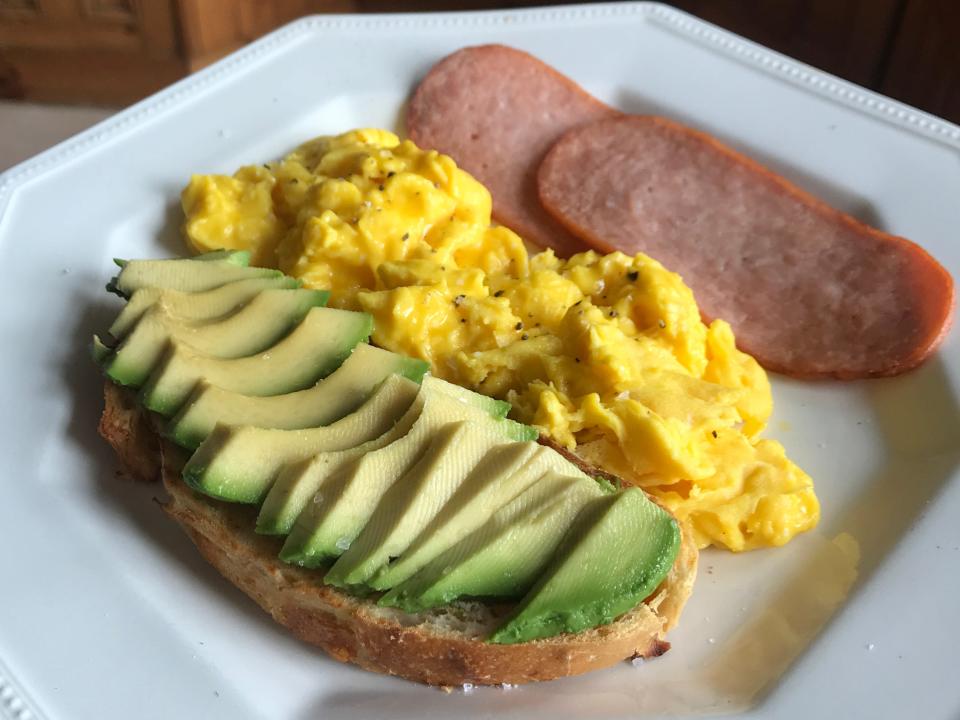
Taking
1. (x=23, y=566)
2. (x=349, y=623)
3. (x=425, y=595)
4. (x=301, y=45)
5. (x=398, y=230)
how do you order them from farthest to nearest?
(x=301, y=45) → (x=398, y=230) → (x=23, y=566) → (x=349, y=623) → (x=425, y=595)

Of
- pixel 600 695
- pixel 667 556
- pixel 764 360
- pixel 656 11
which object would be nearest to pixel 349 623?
pixel 600 695

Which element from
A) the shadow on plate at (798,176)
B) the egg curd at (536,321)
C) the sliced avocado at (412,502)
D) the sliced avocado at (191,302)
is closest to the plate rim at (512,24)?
the shadow on plate at (798,176)

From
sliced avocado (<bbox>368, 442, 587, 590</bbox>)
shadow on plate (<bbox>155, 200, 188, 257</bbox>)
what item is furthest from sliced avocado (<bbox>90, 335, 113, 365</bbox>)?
sliced avocado (<bbox>368, 442, 587, 590</bbox>)

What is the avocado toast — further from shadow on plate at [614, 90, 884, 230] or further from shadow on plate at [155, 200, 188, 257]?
shadow on plate at [614, 90, 884, 230]

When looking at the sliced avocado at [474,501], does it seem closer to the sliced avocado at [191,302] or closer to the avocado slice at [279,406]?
the avocado slice at [279,406]

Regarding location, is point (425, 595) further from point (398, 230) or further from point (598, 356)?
point (398, 230)

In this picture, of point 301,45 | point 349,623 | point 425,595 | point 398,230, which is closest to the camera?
point 425,595

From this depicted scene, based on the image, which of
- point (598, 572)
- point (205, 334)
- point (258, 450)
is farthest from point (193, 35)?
point (598, 572)

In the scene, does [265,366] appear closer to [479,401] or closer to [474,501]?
[479,401]
